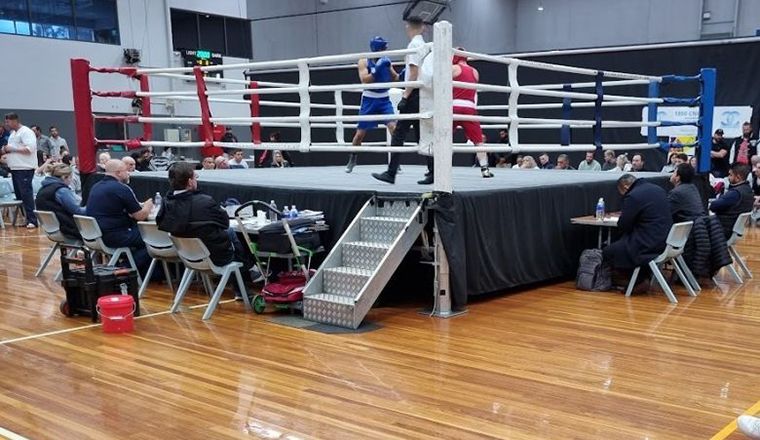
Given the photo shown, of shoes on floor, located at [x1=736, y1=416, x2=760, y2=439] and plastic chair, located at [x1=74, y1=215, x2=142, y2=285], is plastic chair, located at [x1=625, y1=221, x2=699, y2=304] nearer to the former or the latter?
shoes on floor, located at [x1=736, y1=416, x2=760, y2=439]

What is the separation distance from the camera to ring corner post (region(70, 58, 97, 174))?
6.62 meters

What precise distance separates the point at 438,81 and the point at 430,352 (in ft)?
5.86

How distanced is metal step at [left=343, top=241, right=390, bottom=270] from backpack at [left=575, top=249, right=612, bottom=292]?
1.91 meters

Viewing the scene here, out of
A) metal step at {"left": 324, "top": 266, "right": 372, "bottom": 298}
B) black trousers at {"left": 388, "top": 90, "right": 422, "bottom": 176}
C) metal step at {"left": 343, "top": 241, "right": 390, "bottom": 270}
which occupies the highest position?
black trousers at {"left": 388, "top": 90, "right": 422, "bottom": 176}

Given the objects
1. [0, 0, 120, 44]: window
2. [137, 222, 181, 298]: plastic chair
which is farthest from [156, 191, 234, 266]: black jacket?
[0, 0, 120, 44]: window

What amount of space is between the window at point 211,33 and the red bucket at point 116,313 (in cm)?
1504

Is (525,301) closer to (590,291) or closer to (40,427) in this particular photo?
(590,291)

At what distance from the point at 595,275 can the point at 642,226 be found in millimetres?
595

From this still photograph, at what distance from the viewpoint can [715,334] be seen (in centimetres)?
437

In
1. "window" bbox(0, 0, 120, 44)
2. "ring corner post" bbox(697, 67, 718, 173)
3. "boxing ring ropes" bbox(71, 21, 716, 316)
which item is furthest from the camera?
"window" bbox(0, 0, 120, 44)

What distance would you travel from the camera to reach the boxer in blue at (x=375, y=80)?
584 centimetres

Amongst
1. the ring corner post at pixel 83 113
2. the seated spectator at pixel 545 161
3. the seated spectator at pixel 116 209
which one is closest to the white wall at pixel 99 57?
the ring corner post at pixel 83 113

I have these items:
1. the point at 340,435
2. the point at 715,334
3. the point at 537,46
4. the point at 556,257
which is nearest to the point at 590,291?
the point at 556,257

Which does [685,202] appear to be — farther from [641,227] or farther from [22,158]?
[22,158]
